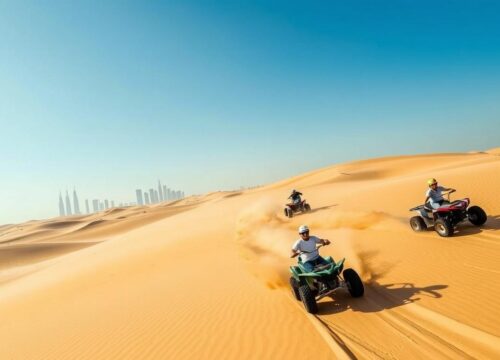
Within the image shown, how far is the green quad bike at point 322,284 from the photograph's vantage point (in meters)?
6.95

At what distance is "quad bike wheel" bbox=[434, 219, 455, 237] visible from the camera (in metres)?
10.7

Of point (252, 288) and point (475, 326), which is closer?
point (475, 326)

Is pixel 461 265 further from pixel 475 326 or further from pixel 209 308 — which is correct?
pixel 209 308

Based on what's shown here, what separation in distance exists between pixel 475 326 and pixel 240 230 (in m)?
14.8

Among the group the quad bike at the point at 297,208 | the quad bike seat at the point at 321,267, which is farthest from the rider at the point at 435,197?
the quad bike at the point at 297,208

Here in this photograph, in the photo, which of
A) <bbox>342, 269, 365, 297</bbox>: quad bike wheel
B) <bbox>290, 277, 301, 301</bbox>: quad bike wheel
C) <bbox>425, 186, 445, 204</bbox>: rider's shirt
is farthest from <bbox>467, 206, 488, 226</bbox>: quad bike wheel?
<bbox>290, 277, 301, 301</bbox>: quad bike wheel

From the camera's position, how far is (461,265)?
829cm

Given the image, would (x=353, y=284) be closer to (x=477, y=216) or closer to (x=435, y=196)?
(x=435, y=196)

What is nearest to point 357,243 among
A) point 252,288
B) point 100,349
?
point 252,288

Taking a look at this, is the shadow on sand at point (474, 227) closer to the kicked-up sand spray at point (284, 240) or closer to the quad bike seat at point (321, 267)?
the kicked-up sand spray at point (284, 240)

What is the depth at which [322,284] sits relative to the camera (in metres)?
7.25

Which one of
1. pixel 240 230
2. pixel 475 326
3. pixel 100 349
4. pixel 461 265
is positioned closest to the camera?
pixel 475 326

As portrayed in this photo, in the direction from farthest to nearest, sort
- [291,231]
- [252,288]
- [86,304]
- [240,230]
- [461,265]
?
[240,230], [291,231], [86,304], [252,288], [461,265]

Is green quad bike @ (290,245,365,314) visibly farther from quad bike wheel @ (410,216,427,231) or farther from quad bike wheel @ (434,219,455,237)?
quad bike wheel @ (410,216,427,231)
